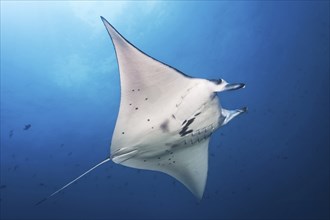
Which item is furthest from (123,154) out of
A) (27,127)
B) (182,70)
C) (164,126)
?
(27,127)

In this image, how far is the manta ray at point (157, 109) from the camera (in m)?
2.66

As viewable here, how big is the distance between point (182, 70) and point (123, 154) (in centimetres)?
495

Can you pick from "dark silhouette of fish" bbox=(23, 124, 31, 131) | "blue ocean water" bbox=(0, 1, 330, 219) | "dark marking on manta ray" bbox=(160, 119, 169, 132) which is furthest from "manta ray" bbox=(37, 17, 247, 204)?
"dark silhouette of fish" bbox=(23, 124, 31, 131)

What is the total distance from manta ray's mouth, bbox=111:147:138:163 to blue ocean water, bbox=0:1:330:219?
12.6 feet

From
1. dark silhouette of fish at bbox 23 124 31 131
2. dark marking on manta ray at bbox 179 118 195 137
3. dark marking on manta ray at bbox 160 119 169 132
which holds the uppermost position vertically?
dark silhouette of fish at bbox 23 124 31 131

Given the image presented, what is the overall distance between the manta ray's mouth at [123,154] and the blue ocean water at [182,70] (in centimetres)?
385

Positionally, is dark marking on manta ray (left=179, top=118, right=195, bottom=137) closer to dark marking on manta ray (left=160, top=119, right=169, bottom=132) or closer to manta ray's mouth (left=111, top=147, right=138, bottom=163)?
dark marking on manta ray (left=160, top=119, right=169, bottom=132)

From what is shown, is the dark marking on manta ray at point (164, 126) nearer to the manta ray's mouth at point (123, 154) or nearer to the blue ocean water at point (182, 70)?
the manta ray's mouth at point (123, 154)

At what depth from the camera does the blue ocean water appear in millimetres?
6285

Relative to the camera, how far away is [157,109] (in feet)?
9.43

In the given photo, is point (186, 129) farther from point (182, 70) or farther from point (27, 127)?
point (27, 127)

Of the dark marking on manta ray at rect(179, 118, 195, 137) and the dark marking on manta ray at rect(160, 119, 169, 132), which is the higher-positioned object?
the dark marking on manta ray at rect(160, 119, 169, 132)

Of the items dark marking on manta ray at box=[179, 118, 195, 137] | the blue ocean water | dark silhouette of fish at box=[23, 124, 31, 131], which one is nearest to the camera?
dark marking on manta ray at box=[179, 118, 195, 137]

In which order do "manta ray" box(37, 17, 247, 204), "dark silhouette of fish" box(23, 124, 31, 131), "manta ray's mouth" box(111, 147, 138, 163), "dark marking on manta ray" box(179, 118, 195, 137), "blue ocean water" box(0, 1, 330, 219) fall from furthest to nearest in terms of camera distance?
"dark silhouette of fish" box(23, 124, 31, 131), "blue ocean water" box(0, 1, 330, 219), "manta ray's mouth" box(111, 147, 138, 163), "dark marking on manta ray" box(179, 118, 195, 137), "manta ray" box(37, 17, 247, 204)
